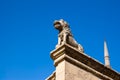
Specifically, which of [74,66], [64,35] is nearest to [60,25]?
[64,35]

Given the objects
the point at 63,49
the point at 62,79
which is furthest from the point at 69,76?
the point at 63,49

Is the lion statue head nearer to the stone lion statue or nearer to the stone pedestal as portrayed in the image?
the stone lion statue

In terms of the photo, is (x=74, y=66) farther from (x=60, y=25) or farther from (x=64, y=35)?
(x=60, y=25)

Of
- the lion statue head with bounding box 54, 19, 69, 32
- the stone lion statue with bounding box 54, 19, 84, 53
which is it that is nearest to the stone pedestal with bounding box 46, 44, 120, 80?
the stone lion statue with bounding box 54, 19, 84, 53

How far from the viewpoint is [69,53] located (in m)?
9.52

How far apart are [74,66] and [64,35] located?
1.15 m

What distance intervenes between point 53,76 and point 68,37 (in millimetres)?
1546

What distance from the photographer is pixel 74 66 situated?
375 inches

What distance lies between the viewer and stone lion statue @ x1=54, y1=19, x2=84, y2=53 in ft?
32.5

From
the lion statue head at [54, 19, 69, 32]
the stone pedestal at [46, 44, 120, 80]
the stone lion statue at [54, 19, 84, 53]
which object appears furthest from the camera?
the lion statue head at [54, 19, 69, 32]

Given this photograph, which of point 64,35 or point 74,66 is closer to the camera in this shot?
point 74,66

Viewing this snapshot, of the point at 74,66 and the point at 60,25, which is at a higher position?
the point at 60,25

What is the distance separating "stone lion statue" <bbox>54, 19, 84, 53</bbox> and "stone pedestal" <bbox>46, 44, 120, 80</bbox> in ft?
1.21

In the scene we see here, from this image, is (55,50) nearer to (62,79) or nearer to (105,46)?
(62,79)
